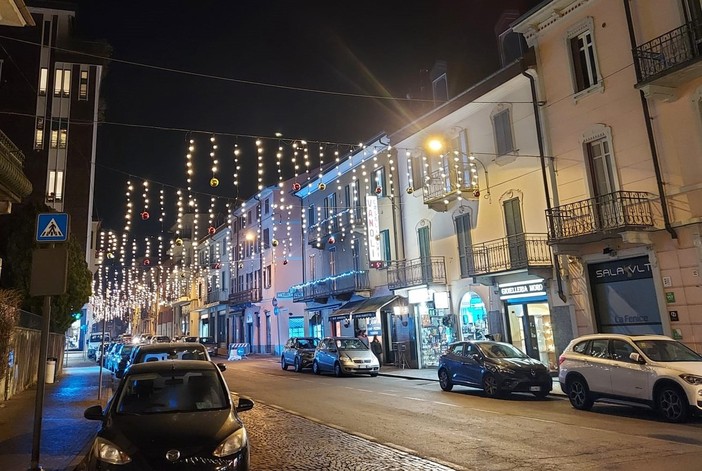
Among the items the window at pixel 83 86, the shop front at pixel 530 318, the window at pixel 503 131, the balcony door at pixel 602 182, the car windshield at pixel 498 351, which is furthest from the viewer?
the window at pixel 83 86

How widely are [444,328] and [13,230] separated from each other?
1914cm

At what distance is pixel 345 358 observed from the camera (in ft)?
76.6

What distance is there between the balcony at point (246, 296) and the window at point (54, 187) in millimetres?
18162

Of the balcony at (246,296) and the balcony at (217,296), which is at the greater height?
the balcony at (217,296)

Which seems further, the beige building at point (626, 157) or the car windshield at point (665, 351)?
the beige building at point (626, 157)

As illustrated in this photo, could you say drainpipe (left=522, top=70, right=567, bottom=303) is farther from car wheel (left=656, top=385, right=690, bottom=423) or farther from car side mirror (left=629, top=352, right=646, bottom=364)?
car wheel (left=656, top=385, right=690, bottom=423)

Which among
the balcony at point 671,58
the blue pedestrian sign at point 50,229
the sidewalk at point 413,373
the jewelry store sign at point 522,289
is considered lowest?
the sidewalk at point 413,373

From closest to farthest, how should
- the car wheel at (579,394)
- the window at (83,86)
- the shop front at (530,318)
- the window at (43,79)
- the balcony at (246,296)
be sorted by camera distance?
the car wheel at (579,394) < the shop front at (530,318) < the window at (43,79) < the window at (83,86) < the balcony at (246,296)

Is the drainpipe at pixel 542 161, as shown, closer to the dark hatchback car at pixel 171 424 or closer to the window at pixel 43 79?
the dark hatchback car at pixel 171 424

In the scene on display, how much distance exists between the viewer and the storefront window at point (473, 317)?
22.1 m

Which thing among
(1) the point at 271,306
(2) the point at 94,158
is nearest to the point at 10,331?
(2) the point at 94,158

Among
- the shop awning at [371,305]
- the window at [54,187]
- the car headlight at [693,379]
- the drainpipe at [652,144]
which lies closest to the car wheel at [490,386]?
the car headlight at [693,379]

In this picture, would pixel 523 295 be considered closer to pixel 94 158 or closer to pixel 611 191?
pixel 611 191

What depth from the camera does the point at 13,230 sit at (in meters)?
22.1
